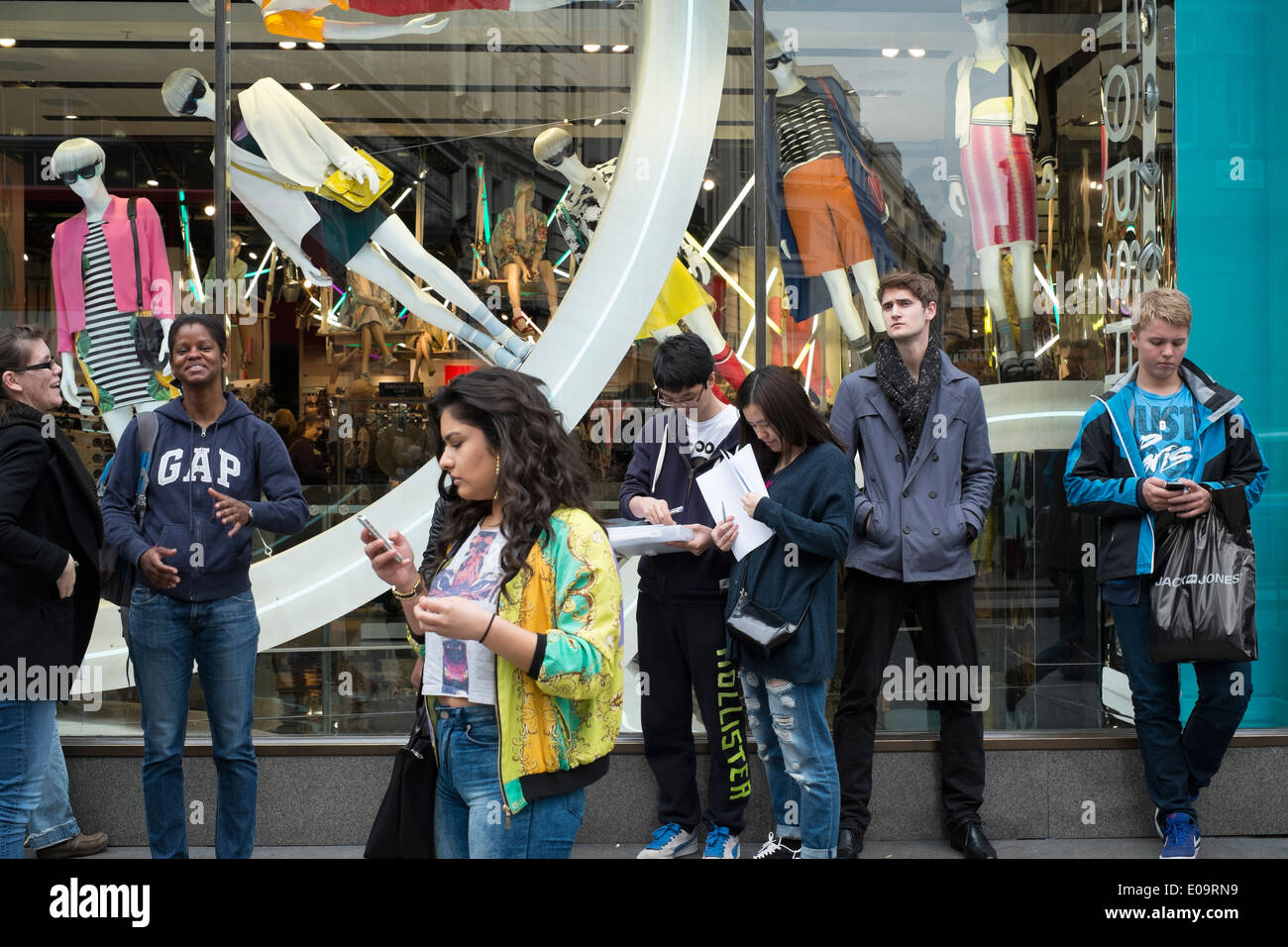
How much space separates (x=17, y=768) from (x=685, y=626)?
7.10ft

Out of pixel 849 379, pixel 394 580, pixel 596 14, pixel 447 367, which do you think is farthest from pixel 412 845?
pixel 596 14

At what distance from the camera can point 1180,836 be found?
435cm

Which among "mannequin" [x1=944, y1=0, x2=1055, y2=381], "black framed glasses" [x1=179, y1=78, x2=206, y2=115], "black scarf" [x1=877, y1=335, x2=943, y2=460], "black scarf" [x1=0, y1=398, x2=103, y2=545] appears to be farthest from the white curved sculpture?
"black framed glasses" [x1=179, y1=78, x2=206, y2=115]

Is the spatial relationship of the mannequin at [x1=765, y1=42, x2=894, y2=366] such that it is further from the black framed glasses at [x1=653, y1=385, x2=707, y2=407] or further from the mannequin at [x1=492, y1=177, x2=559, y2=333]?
the black framed glasses at [x1=653, y1=385, x2=707, y2=407]

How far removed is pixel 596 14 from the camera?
5238mm

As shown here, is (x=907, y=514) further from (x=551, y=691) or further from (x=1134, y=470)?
(x=551, y=691)

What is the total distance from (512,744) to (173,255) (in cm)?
361

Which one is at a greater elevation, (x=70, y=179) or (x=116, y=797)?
(x=70, y=179)

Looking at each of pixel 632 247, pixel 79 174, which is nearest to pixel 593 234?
pixel 632 247

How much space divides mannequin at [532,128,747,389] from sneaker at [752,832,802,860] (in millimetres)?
1958

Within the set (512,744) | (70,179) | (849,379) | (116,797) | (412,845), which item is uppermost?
(70,179)

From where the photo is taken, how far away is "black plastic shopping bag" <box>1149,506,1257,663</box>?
13.6ft
